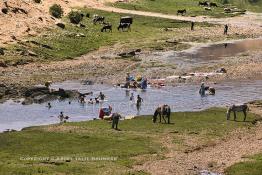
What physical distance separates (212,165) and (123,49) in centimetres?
5298

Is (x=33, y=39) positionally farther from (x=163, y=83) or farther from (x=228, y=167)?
(x=228, y=167)

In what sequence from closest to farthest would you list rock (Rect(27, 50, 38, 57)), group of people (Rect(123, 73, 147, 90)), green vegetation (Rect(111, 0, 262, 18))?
1. group of people (Rect(123, 73, 147, 90))
2. rock (Rect(27, 50, 38, 57))
3. green vegetation (Rect(111, 0, 262, 18))

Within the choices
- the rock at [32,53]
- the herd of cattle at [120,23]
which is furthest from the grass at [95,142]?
the herd of cattle at [120,23]

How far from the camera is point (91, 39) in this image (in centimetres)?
9475

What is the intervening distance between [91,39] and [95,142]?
173 feet

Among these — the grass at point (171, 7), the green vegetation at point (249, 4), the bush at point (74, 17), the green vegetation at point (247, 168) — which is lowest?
the green vegetation at point (247, 168)

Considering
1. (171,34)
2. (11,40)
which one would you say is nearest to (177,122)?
(11,40)

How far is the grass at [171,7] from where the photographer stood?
130125mm

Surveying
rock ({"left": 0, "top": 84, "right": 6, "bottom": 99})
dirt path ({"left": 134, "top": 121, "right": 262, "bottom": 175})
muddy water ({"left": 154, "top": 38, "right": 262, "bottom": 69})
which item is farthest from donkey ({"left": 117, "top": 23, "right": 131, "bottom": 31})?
dirt path ({"left": 134, "top": 121, "right": 262, "bottom": 175})

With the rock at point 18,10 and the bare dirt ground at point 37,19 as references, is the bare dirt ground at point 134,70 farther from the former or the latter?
the rock at point 18,10

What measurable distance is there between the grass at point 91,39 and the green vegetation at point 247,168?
44.2 m

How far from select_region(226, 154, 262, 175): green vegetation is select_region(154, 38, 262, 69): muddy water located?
4376cm

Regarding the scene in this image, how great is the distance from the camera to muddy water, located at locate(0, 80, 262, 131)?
55.5 meters

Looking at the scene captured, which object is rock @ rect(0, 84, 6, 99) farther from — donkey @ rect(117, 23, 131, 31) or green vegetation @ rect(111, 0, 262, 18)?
green vegetation @ rect(111, 0, 262, 18)
